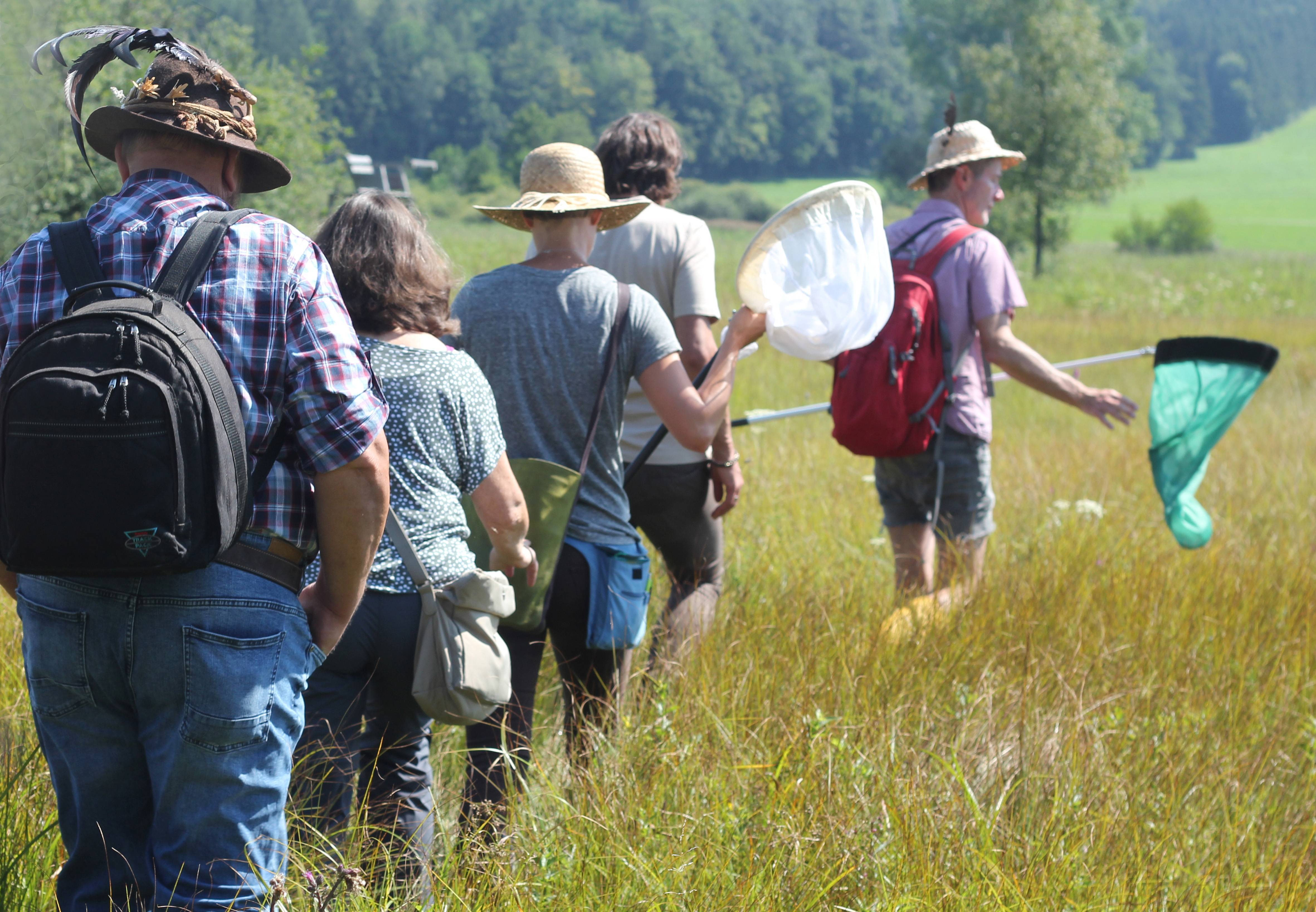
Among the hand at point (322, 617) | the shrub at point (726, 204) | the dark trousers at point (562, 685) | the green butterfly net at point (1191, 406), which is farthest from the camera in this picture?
the shrub at point (726, 204)

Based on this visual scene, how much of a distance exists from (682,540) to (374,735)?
4.16ft

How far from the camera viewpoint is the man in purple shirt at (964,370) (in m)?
3.79

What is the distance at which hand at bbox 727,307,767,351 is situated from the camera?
9.07 feet

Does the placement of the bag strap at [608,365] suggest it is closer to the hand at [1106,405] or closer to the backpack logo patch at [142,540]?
the backpack logo patch at [142,540]

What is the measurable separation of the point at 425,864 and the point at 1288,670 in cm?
327

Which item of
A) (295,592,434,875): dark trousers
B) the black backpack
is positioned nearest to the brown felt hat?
the black backpack

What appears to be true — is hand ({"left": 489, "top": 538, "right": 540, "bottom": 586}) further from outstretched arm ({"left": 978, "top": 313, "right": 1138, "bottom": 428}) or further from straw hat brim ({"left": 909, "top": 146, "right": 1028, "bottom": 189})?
straw hat brim ({"left": 909, "top": 146, "right": 1028, "bottom": 189})

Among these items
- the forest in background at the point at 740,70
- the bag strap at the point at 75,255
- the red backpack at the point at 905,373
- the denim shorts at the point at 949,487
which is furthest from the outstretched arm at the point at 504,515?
the forest in background at the point at 740,70

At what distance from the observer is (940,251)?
3826 mm

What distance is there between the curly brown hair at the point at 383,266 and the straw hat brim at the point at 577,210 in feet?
1.25

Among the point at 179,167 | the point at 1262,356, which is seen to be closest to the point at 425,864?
the point at 179,167

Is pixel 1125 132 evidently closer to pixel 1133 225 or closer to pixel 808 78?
pixel 1133 225

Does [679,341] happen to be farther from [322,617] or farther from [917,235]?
[322,617]

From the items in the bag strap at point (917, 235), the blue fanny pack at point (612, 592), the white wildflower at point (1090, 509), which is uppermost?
the bag strap at point (917, 235)
